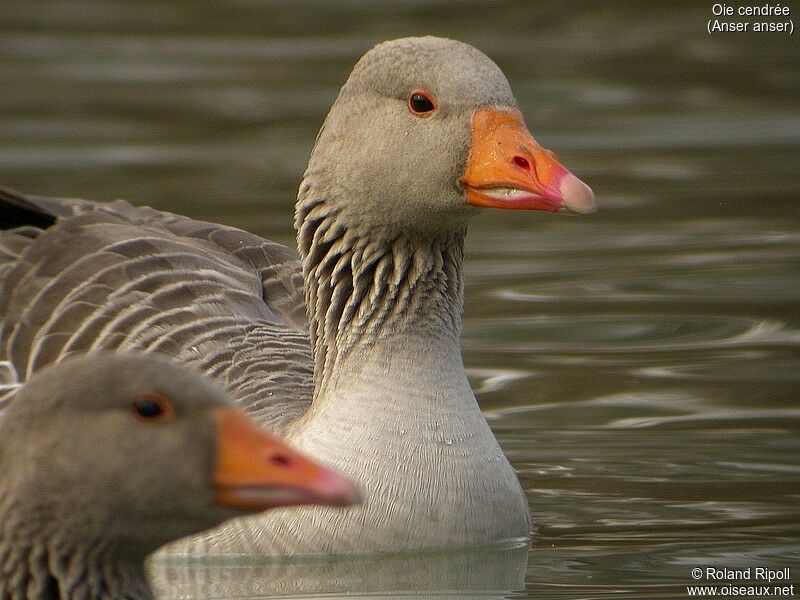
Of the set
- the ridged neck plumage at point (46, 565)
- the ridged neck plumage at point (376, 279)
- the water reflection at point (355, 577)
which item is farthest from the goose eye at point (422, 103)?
the ridged neck plumage at point (46, 565)

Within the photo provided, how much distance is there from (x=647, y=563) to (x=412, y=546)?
1.04 m

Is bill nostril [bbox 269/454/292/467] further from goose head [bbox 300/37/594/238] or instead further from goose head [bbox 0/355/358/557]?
goose head [bbox 300/37/594/238]

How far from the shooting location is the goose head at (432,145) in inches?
326

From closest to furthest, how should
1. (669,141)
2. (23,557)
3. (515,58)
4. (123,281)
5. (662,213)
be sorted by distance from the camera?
1. (23,557)
2. (123,281)
3. (662,213)
4. (669,141)
5. (515,58)

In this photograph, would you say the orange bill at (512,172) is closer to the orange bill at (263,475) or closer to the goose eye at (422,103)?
the goose eye at (422,103)

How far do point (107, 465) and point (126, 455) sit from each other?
0.06 metres

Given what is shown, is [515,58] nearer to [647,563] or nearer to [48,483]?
[647,563]

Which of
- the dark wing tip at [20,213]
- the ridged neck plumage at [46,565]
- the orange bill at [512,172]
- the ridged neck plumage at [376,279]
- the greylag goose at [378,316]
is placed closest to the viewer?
the ridged neck plumage at [46,565]

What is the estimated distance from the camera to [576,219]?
15.2 metres

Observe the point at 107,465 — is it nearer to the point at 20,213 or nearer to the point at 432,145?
the point at 432,145

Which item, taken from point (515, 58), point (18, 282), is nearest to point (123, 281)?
point (18, 282)

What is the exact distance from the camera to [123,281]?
32.2 ft

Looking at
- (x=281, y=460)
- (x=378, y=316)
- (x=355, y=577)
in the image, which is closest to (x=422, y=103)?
(x=378, y=316)

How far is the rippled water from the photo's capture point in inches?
350
